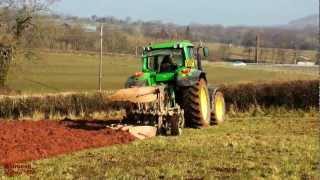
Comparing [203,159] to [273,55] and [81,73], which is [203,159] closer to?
[81,73]

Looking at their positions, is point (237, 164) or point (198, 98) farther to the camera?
point (198, 98)

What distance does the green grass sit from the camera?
9.20 meters

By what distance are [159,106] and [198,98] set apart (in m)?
1.75

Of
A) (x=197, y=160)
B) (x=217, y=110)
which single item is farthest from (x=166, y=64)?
(x=197, y=160)

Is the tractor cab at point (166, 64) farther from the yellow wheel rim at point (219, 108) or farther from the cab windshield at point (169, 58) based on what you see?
the yellow wheel rim at point (219, 108)

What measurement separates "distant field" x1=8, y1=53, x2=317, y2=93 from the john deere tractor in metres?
18.8

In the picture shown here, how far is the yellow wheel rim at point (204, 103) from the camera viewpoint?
17469mm

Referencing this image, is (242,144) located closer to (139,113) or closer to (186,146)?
(186,146)

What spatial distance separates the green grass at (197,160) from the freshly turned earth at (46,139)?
0.52 metres

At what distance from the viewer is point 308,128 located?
17359 millimetres

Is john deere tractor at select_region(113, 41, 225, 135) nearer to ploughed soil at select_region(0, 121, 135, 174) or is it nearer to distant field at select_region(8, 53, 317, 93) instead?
ploughed soil at select_region(0, 121, 135, 174)

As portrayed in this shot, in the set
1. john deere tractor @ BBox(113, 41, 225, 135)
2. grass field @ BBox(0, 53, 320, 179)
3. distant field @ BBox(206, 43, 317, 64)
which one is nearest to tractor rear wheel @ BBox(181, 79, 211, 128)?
john deere tractor @ BBox(113, 41, 225, 135)

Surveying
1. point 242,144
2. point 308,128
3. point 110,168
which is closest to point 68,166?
point 110,168

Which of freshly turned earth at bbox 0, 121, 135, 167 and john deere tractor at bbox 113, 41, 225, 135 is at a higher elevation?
john deere tractor at bbox 113, 41, 225, 135
